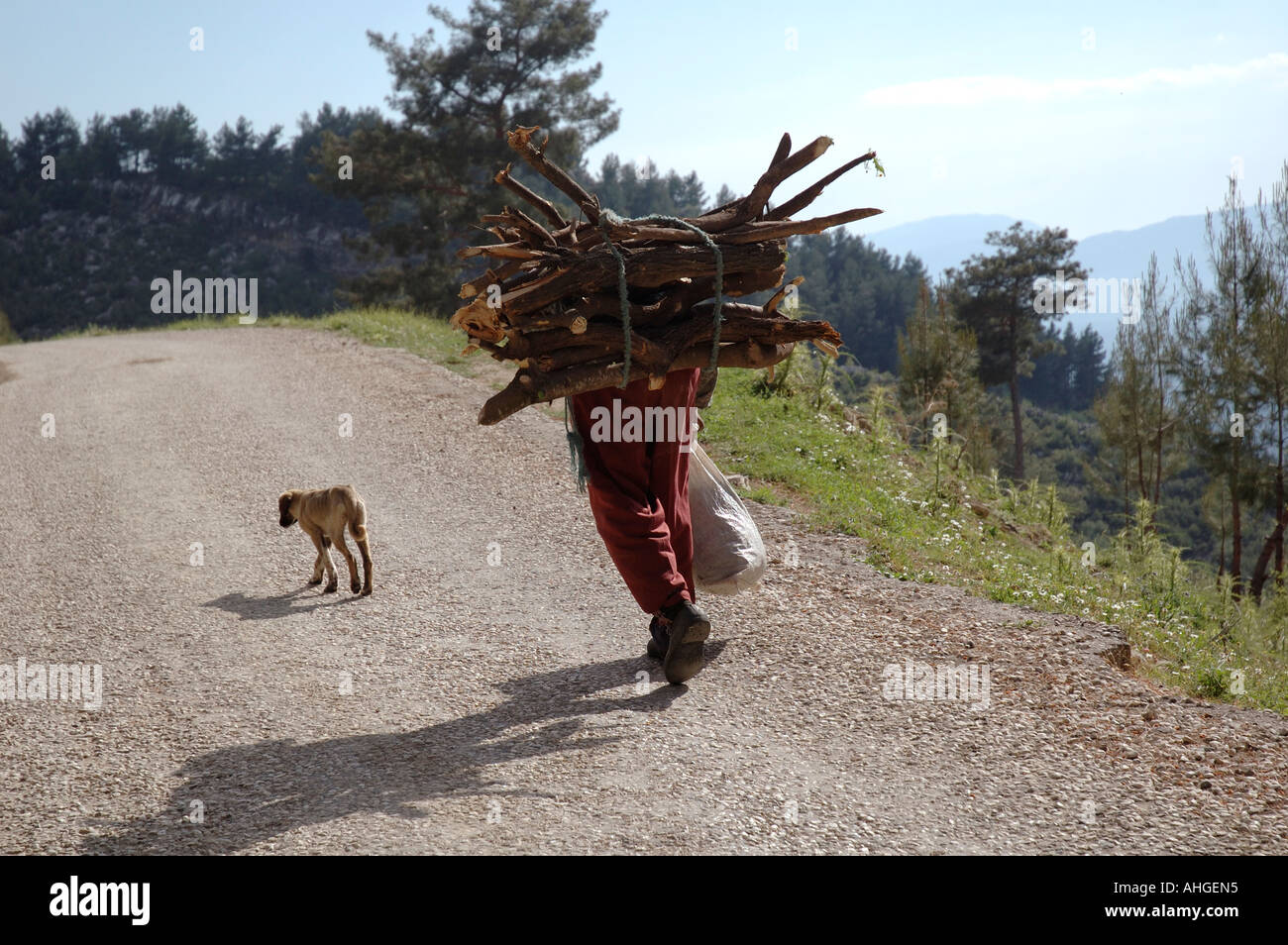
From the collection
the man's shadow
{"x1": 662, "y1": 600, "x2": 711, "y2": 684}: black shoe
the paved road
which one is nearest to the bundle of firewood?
{"x1": 662, "y1": 600, "x2": 711, "y2": 684}: black shoe

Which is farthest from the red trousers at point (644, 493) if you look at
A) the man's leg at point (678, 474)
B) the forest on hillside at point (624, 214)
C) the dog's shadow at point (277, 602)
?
the forest on hillside at point (624, 214)

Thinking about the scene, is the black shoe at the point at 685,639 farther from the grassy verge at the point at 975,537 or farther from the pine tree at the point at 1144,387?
the pine tree at the point at 1144,387

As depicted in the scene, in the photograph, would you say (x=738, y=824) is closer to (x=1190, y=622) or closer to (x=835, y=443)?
(x=1190, y=622)

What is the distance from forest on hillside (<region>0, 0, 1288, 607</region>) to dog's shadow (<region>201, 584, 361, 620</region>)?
19.4 ft

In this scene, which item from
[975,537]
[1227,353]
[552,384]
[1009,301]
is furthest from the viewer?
[1009,301]

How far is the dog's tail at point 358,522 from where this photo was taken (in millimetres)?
5793

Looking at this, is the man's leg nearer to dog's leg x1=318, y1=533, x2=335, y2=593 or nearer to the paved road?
the paved road

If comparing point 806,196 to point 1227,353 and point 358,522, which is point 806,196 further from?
point 1227,353

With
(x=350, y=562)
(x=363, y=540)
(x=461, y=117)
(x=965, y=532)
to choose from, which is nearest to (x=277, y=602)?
(x=350, y=562)

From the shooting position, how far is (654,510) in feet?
14.5

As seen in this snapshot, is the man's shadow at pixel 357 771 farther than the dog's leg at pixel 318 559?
No

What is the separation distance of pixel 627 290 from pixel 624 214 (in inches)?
1604

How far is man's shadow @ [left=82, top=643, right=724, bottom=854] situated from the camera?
3.26 meters

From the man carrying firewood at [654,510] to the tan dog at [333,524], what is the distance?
6.57 ft
